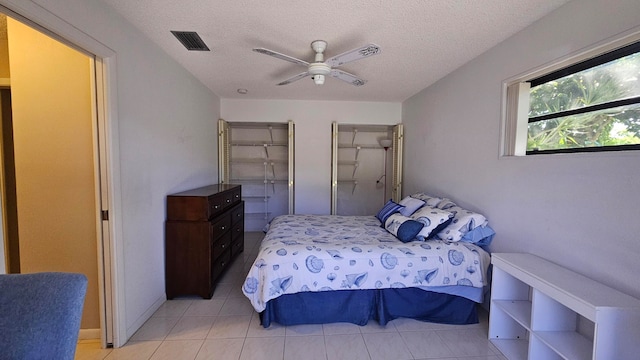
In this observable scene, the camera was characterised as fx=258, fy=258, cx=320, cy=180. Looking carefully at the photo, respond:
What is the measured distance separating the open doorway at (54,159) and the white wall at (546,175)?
324cm

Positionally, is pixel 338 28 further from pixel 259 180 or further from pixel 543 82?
pixel 259 180

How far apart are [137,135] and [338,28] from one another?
1.87m

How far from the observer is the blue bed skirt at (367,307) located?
2178mm

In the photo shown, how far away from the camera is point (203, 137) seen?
3.69 meters

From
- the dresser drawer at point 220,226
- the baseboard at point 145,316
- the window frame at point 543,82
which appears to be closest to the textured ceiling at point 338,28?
the window frame at point 543,82

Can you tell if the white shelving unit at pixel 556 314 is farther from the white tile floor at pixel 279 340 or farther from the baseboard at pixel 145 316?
the baseboard at pixel 145 316

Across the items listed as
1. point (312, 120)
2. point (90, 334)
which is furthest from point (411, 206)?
point (90, 334)

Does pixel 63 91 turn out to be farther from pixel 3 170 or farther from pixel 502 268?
pixel 502 268

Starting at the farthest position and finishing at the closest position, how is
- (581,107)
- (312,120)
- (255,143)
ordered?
(255,143)
(312,120)
(581,107)

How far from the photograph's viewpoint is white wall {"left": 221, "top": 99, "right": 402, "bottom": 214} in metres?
4.51

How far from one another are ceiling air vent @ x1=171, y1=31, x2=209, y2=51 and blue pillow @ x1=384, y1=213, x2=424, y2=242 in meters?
2.57

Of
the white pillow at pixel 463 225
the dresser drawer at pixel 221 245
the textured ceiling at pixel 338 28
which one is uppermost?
the textured ceiling at pixel 338 28

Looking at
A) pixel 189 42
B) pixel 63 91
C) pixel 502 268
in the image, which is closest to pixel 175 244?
pixel 63 91

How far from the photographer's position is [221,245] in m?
2.92
